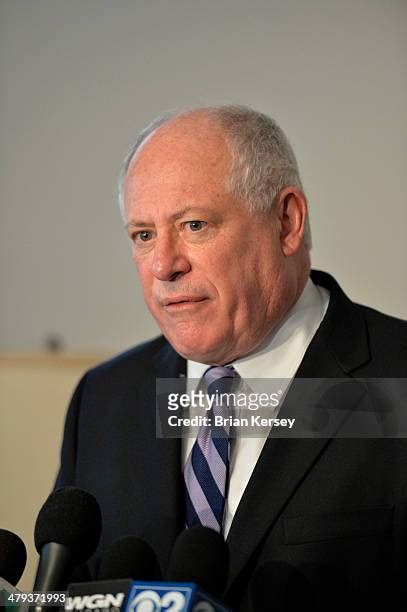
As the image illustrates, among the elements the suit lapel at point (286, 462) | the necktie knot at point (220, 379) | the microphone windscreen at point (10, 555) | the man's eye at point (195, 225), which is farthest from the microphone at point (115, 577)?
the man's eye at point (195, 225)

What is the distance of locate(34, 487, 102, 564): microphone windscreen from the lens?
1167 millimetres

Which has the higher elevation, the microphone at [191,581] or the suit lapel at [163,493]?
the suit lapel at [163,493]

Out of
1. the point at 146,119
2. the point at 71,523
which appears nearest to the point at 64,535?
the point at 71,523

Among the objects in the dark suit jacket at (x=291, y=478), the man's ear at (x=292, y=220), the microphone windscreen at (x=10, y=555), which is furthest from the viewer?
the man's ear at (x=292, y=220)

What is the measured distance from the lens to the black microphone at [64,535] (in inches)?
44.6

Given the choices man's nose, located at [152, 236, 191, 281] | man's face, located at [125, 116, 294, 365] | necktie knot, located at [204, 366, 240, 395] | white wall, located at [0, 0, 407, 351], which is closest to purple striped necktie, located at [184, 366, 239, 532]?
necktie knot, located at [204, 366, 240, 395]

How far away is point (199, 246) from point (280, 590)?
0.61 metres

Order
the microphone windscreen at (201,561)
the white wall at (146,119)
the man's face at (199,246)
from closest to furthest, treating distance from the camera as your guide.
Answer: the microphone windscreen at (201,561) < the man's face at (199,246) < the white wall at (146,119)

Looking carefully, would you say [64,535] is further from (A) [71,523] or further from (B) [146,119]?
(B) [146,119]

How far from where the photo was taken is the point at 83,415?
199 centimetres

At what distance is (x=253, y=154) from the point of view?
67.3 inches

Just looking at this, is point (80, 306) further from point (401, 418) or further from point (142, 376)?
point (401, 418)

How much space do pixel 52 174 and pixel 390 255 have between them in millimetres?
1142

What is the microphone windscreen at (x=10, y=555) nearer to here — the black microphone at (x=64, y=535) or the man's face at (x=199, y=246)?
the black microphone at (x=64, y=535)
